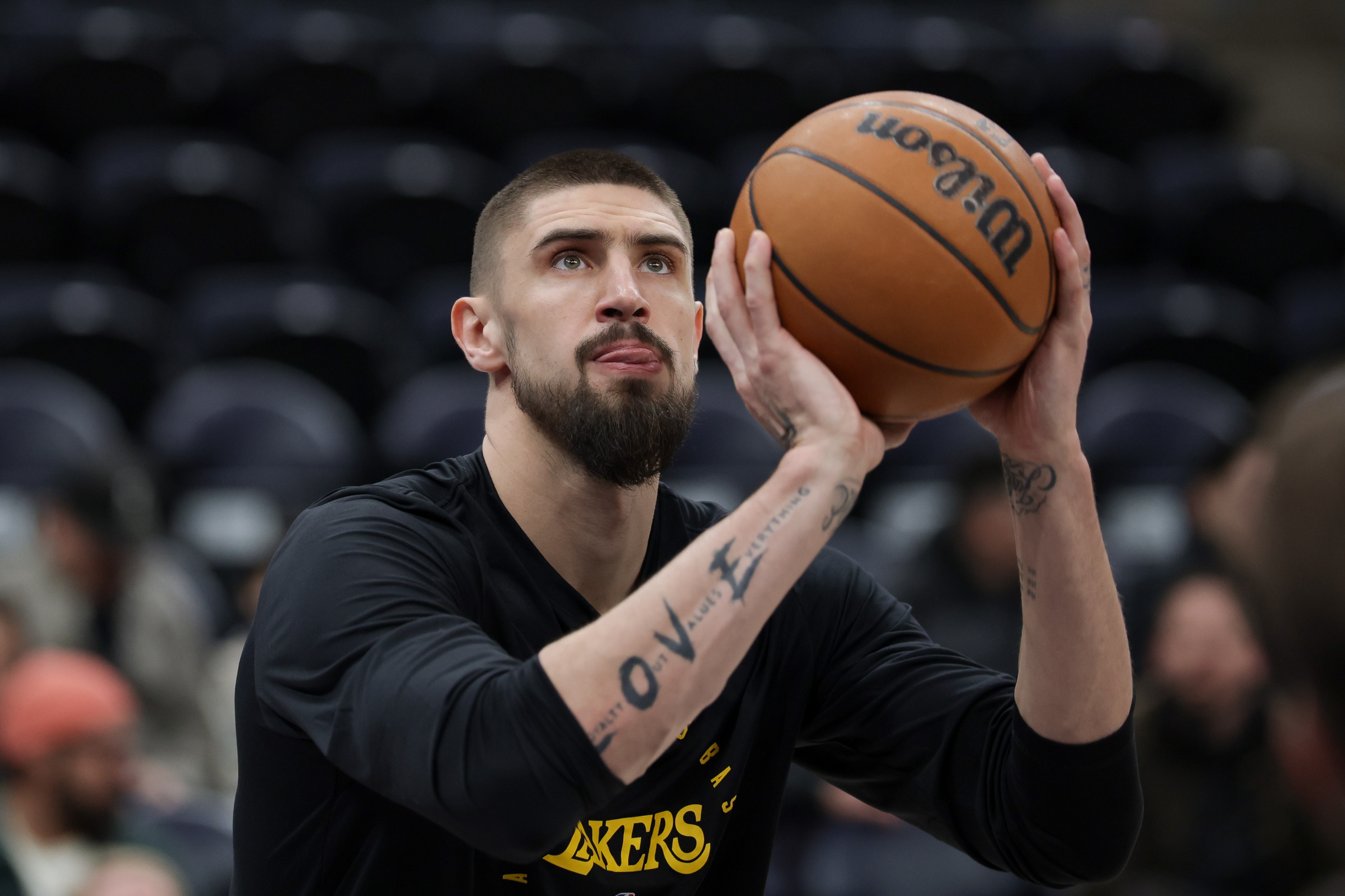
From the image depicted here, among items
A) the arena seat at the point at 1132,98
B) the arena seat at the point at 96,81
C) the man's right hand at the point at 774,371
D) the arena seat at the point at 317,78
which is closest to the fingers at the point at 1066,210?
the man's right hand at the point at 774,371

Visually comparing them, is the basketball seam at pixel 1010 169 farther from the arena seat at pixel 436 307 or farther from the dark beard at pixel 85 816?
the arena seat at pixel 436 307

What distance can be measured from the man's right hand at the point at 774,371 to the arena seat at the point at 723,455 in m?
4.25

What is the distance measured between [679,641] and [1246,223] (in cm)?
869

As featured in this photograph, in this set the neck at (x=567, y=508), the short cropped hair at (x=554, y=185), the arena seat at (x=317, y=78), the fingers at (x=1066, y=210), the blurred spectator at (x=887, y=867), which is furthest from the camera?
the arena seat at (x=317, y=78)

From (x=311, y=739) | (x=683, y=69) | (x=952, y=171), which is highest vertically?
(x=683, y=69)

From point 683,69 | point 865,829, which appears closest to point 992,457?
point 865,829

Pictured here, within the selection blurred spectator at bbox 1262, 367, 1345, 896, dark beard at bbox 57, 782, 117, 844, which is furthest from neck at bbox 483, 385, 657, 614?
dark beard at bbox 57, 782, 117, 844

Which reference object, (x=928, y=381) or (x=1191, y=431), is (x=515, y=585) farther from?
(x=1191, y=431)

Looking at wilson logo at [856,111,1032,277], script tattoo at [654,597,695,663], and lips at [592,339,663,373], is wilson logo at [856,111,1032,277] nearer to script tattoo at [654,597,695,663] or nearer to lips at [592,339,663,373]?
lips at [592,339,663,373]

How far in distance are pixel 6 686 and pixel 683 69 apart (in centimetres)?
688

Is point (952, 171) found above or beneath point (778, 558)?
above

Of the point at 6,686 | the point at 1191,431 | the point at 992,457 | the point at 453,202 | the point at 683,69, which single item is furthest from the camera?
the point at 683,69

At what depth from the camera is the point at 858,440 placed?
94.1 inches

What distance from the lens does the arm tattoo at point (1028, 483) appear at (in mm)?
2635
